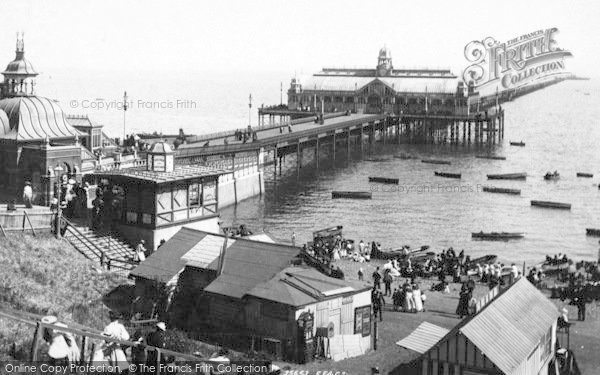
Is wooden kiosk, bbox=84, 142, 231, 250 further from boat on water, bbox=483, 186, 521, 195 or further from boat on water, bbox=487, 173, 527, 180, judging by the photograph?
boat on water, bbox=487, 173, 527, 180

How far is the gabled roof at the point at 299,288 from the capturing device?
28.7 m

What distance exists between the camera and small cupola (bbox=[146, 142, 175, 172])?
40.9 meters

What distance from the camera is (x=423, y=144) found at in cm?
14188

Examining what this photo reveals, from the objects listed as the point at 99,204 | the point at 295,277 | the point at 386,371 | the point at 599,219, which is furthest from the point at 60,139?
the point at 599,219

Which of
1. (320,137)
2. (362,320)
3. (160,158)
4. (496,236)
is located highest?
(320,137)

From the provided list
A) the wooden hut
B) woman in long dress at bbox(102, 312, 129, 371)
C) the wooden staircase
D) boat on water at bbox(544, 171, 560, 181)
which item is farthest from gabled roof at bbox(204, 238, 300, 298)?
boat on water at bbox(544, 171, 560, 181)

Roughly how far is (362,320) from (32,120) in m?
32.3

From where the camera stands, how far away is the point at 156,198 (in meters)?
39.2

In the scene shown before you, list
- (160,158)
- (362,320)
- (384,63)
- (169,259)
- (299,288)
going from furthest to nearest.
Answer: (384,63), (160,158), (169,259), (362,320), (299,288)

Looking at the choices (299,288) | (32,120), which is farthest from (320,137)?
(299,288)

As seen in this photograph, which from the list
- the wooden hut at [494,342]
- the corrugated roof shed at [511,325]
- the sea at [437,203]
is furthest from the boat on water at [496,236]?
the wooden hut at [494,342]

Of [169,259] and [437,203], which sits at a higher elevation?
[169,259]

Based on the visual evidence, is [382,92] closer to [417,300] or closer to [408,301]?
[417,300]

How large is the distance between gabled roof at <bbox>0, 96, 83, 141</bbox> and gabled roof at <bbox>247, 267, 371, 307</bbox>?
2748 cm
